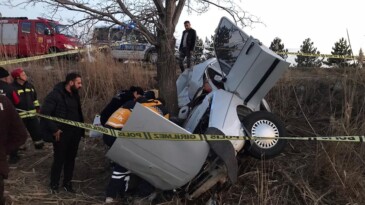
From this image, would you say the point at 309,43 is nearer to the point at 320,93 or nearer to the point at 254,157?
the point at 320,93

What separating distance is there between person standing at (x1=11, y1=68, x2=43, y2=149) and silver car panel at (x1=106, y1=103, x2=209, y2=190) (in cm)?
304

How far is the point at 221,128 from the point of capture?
5.03m

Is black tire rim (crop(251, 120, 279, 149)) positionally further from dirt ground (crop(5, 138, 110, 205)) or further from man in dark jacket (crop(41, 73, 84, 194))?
man in dark jacket (crop(41, 73, 84, 194))

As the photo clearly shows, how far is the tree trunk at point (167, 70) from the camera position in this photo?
7598 millimetres

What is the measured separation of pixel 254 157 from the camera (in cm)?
529

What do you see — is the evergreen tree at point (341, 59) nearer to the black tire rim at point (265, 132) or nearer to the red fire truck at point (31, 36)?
the black tire rim at point (265, 132)

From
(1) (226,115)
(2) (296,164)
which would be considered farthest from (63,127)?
(2) (296,164)

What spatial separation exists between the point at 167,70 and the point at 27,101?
2474mm

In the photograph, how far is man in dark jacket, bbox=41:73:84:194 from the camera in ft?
18.4

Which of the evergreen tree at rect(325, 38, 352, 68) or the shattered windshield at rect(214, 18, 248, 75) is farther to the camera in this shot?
the evergreen tree at rect(325, 38, 352, 68)

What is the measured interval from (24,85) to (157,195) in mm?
3437

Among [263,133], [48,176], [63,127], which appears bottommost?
[48,176]

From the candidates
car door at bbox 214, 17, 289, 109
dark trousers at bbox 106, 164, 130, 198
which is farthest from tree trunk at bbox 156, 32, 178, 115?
dark trousers at bbox 106, 164, 130, 198

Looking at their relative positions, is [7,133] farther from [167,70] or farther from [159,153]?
[167,70]
